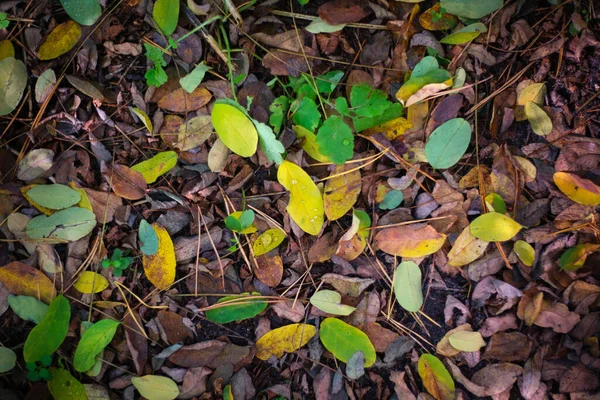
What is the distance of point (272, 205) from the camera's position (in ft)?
4.84

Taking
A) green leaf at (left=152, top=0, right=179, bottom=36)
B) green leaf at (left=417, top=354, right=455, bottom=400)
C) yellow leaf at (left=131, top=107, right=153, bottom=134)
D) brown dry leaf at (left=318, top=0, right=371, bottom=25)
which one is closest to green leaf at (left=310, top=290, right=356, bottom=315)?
green leaf at (left=417, top=354, right=455, bottom=400)

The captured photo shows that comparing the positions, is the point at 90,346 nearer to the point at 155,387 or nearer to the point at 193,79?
the point at 155,387

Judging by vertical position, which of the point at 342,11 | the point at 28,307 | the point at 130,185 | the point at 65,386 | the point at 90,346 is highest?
the point at 342,11

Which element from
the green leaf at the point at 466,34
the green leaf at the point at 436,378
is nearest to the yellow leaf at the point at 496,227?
Result: the green leaf at the point at 436,378

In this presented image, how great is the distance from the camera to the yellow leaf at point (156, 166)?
1.44m

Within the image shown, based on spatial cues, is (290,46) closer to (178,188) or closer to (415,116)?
(415,116)

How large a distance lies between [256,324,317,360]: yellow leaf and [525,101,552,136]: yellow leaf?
903mm

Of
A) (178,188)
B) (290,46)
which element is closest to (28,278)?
(178,188)

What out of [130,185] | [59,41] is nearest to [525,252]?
[130,185]

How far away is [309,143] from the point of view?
56.2 inches

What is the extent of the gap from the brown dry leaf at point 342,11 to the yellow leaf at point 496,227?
2.32 feet

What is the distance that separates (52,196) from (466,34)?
51.7 inches

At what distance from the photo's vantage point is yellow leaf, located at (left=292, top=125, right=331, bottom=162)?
55.7 inches

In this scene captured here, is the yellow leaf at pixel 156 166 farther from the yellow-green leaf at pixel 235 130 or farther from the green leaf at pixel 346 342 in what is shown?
the green leaf at pixel 346 342
